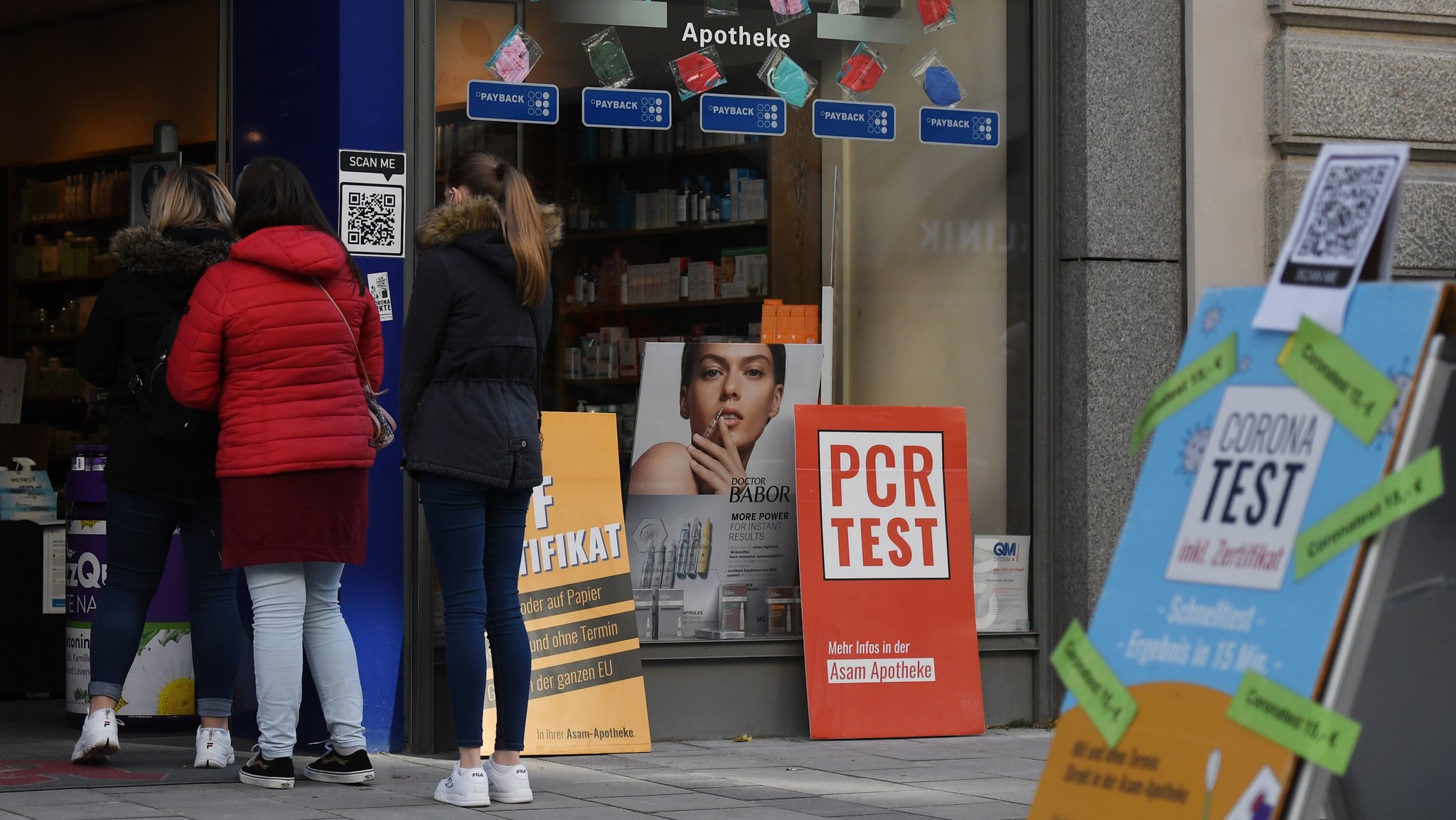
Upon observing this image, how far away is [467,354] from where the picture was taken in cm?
505

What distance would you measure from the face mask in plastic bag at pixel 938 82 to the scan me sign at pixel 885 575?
1.27 metres

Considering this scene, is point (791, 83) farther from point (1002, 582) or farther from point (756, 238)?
point (1002, 582)

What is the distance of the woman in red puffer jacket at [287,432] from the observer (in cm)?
513

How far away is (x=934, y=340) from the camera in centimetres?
720

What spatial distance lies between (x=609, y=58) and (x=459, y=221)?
1725 mm

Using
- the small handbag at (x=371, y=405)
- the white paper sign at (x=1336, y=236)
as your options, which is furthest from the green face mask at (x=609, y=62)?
the white paper sign at (x=1336, y=236)

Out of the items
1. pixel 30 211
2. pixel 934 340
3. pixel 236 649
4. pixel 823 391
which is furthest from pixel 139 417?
pixel 30 211

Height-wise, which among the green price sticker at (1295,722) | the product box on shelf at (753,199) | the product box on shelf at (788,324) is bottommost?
the green price sticker at (1295,722)

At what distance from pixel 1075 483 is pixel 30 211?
7740mm

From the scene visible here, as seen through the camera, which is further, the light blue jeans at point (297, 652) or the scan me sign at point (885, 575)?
the scan me sign at point (885, 575)

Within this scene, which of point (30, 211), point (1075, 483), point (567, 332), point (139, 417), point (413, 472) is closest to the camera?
point (413, 472)

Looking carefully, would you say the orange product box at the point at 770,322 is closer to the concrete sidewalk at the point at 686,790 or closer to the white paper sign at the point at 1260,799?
the concrete sidewalk at the point at 686,790

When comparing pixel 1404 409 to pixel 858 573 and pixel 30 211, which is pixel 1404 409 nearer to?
pixel 858 573

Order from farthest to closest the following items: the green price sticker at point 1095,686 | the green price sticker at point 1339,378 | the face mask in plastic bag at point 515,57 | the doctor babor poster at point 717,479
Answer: the doctor babor poster at point 717,479 < the face mask in plastic bag at point 515,57 < the green price sticker at point 1095,686 < the green price sticker at point 1339,378
